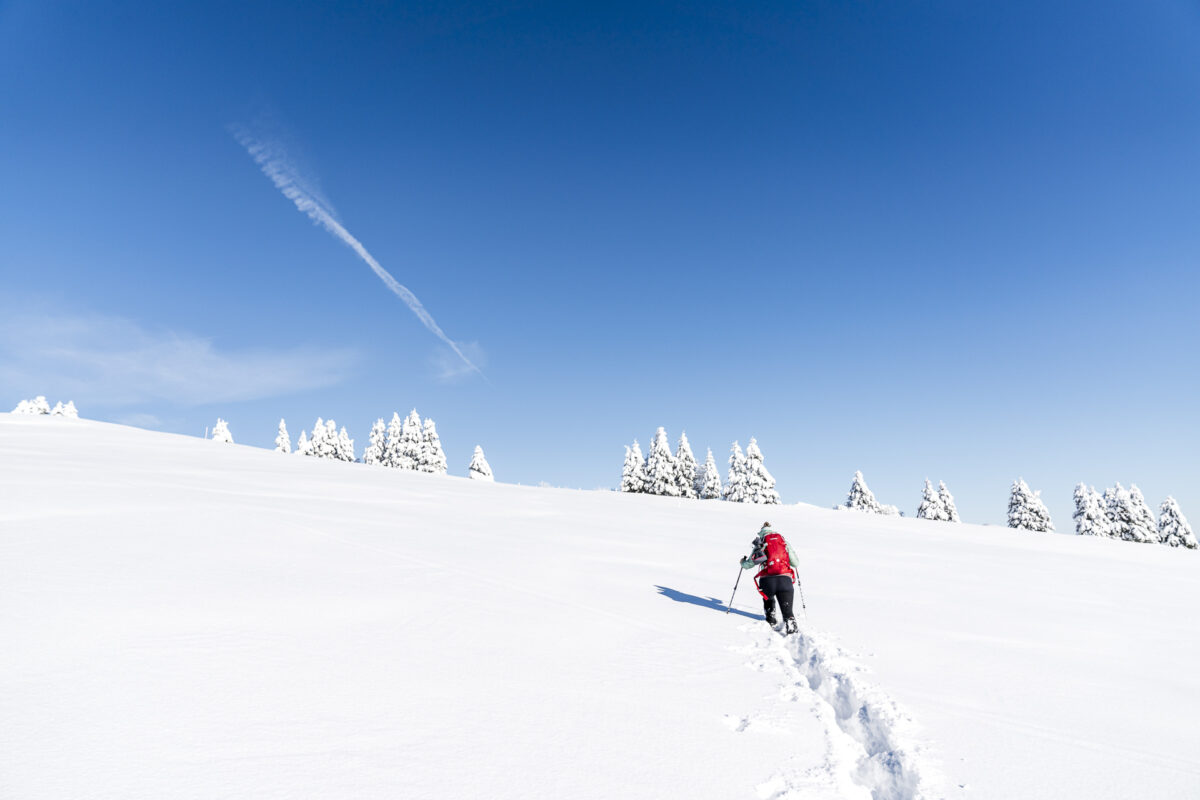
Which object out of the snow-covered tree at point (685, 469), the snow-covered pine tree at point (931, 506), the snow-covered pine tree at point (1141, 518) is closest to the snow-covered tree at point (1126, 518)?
the snow-covered pine tree at point (1141, 518)

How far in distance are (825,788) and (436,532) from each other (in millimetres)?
10163

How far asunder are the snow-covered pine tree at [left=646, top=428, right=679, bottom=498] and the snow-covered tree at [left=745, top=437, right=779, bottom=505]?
789 centimetres

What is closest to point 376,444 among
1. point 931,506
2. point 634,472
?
point 634,472

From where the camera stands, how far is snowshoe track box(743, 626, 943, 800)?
3918mm

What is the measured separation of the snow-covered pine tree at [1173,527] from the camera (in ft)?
160

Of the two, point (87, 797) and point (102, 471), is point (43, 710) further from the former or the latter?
point (102, 471)

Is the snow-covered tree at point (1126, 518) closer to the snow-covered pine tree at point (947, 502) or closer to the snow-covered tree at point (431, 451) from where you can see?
the snow-covered pine tree at point (947, 502)

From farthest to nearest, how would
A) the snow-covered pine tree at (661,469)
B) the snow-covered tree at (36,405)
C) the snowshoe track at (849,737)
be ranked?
the snow-covered tree at (36,405) < the snow-covered pine tree at (661,469) < the snowshoe track at (849,737)

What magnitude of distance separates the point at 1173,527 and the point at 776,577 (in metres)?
65.4

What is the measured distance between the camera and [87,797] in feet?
9.82

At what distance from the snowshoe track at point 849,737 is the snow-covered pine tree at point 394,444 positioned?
64306 millimetres

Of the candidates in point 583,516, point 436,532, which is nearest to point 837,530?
point 583,516

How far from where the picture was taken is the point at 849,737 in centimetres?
479

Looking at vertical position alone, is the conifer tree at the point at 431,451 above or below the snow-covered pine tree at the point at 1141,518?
above
